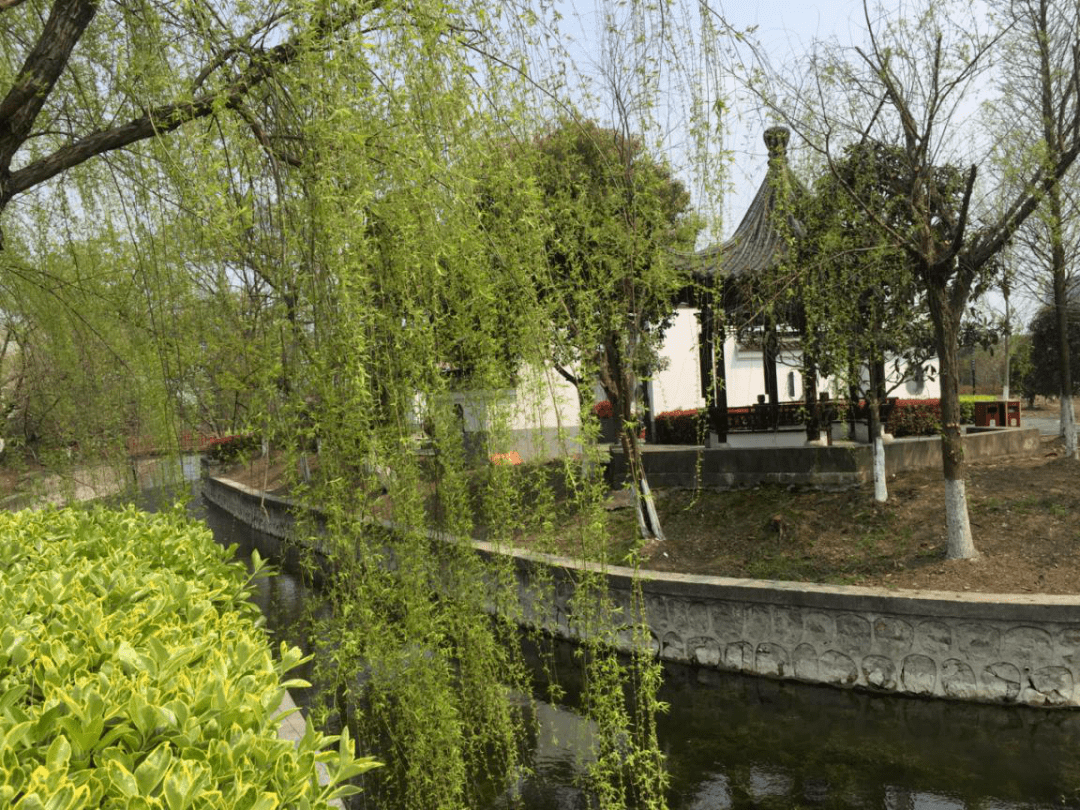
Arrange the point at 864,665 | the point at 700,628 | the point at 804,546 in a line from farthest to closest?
the point at 804,546
the point at 700,628
the point at 864,665

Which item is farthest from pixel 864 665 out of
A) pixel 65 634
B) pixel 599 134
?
pixel 65 634

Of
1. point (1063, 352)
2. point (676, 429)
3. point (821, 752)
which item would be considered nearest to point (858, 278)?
point (1063, 352)

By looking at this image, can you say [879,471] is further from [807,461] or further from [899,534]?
[807,461]

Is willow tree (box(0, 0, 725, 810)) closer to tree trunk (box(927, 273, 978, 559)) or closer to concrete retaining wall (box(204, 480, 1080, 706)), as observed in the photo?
concrete retaining wall (box(204, 480, 1080, 706))

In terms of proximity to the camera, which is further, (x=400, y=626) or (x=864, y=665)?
(x=864, y=665)

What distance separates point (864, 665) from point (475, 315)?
4674 millimetres

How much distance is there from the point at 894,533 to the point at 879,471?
0.83 metres

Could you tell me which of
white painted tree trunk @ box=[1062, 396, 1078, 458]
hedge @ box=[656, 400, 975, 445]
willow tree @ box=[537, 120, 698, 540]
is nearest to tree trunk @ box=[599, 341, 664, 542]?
willow tree @ box=[537, 120, 698, 540]

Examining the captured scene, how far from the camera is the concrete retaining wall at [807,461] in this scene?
29.8 feet

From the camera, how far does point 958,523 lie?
6.95 meters

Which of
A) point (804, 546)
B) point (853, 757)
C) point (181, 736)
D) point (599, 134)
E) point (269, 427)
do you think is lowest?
point (853, 757)

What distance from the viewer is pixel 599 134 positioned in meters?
5.84

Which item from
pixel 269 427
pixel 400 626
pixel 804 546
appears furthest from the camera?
pixel 804 546

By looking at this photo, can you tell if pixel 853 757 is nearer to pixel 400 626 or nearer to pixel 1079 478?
pixel 400 626
